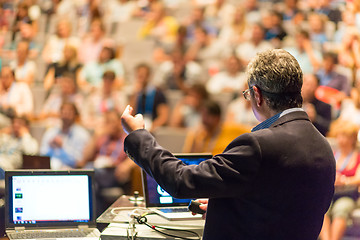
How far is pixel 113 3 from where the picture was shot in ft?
23.5

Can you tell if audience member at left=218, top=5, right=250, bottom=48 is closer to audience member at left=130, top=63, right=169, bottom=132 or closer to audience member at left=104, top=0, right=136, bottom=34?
audience member at left=130, top=63, right=169, bottom=132

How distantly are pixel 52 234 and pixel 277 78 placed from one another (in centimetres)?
135

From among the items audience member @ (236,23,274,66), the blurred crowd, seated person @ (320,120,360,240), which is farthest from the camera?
audience member @ (236,23,274,66)

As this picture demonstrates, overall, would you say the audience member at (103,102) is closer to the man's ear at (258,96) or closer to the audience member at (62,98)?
the audience member at (62,98)

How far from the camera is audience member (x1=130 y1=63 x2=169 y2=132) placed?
573 centimetres

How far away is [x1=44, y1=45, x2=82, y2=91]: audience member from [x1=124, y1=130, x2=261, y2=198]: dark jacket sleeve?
5.25 m

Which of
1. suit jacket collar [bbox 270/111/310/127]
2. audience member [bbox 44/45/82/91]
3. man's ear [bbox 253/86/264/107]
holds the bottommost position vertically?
suit jacket collar [bbox 270/111/310/127]

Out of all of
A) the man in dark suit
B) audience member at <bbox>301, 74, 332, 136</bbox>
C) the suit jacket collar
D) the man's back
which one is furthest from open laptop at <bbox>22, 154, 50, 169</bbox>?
audience member at <bbox>301, 74, 332, 136</bbox>

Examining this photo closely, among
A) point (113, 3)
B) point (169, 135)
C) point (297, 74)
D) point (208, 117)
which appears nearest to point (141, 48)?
point (113, 3)

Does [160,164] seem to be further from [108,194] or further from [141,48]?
[141,48]

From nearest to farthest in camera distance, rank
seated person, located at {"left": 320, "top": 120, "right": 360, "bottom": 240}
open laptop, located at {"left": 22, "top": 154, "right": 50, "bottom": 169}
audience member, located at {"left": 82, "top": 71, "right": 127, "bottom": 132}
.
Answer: open laptop, located at {"left": 22, "top": 154, "right": 50, "bottom": 169}
seated person, located at {"left": 320, "top": 120, "right": 360, "bottom": 240}
audience member, located at {"left": 82, "top": 71, "right": 127, "bottom": 132}

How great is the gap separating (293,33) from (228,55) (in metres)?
0.82

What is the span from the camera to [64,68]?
6551 millimetres

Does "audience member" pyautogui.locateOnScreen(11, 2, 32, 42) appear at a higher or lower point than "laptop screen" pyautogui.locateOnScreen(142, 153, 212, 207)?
higher
